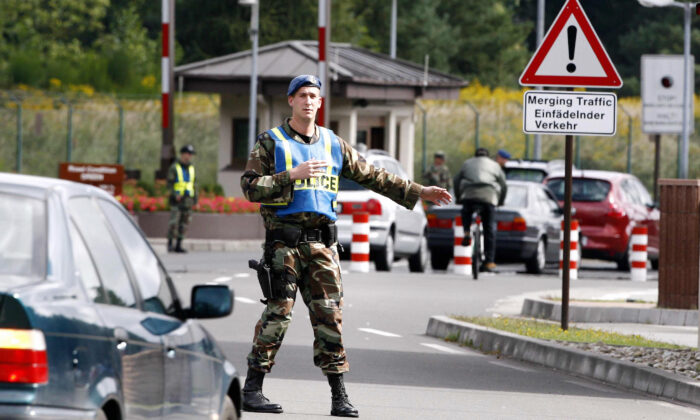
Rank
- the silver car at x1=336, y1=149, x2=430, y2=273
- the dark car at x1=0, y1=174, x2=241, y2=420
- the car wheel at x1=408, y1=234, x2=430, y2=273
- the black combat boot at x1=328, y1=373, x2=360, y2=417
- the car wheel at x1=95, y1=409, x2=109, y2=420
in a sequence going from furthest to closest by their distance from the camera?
1. the car wheel at x1=408, y1=234, x2=430, y2=273
2. the silver car at x1=336, y1=149, x2=430, y2=273
3. the black combat boot at x1=328, y1=373, x2=360, y2=417
4. the car wheel at x1=95, y1=409, x2=109, y2=420
5. the dark car at x1=0, y1=174, x2=241, y2=420

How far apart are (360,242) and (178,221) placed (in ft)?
21.3

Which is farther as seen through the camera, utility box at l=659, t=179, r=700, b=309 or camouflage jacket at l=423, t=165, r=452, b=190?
camouflage jacket at l=423, t=165, r=452, b=190

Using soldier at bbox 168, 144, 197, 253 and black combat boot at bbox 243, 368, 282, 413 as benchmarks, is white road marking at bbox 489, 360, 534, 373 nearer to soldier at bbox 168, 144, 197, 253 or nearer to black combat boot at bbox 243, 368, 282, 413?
black combat boot at bbox 243, 368, 282, 413

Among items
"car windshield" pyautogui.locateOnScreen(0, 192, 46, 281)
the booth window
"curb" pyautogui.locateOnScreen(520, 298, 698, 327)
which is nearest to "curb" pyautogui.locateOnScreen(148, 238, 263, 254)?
the booth window

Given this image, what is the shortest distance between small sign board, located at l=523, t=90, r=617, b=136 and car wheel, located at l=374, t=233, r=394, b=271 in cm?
1022

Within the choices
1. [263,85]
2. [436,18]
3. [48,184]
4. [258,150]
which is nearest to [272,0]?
[436,18]

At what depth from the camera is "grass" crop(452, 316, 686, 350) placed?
1306 cm

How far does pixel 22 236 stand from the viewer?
4.79m

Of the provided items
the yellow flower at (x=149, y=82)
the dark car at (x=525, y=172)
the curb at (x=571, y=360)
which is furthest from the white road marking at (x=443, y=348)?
the yellow flower at (x=149, y=82)

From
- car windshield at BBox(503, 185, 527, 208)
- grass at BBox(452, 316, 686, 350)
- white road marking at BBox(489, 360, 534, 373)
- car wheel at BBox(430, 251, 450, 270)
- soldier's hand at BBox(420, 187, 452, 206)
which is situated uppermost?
car windshield at BBox(503, 185, 527, 208)

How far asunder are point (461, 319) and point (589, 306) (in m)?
1.88

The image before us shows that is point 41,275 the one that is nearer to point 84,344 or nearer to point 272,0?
point 84,344

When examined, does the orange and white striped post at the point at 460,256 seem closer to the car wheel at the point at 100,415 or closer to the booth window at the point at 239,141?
the booth window at the point at 239,141

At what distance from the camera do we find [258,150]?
8.88 metres
